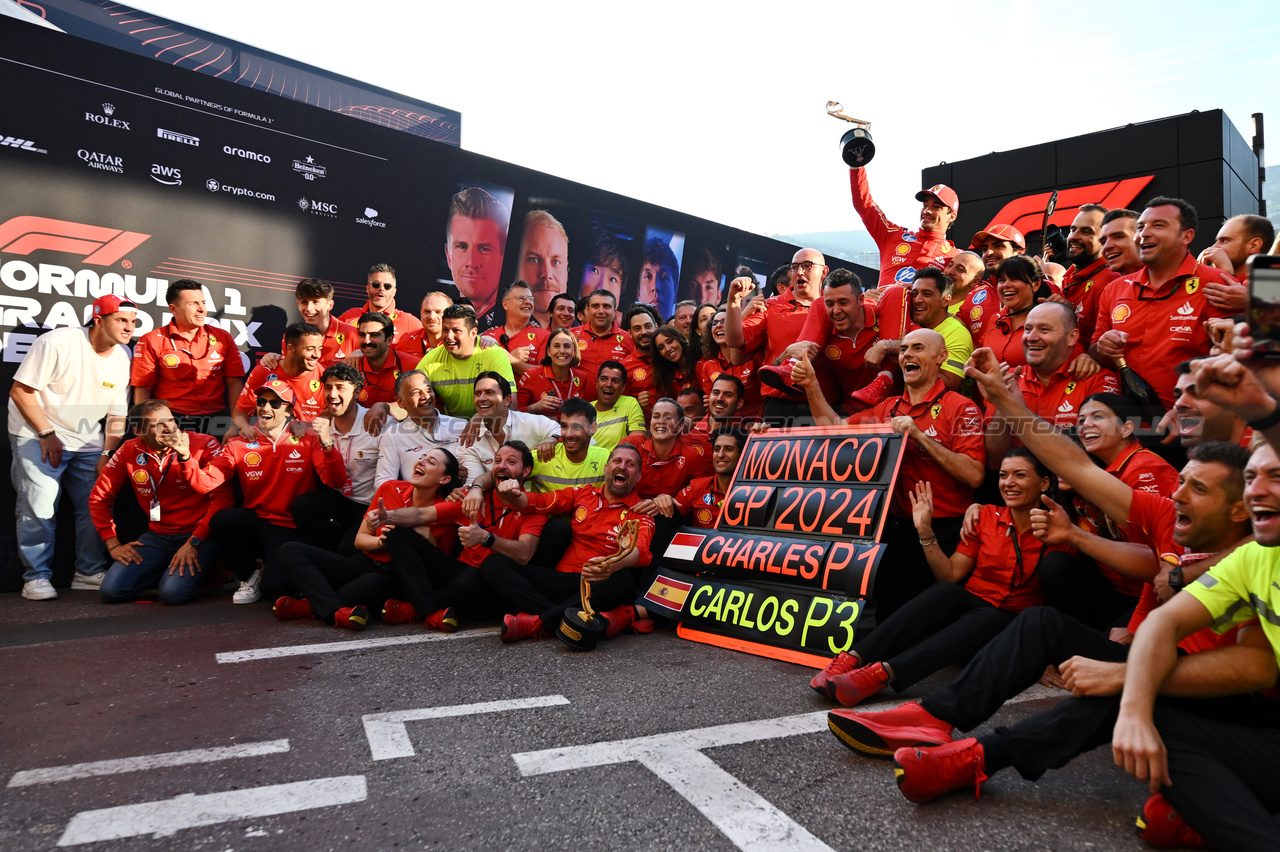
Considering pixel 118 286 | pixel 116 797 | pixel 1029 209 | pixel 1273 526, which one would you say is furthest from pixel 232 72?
pixel 1273 526

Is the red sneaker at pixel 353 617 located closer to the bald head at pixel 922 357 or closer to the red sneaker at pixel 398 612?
the red sneaker at pixel 398 612

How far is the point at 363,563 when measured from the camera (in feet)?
15.9

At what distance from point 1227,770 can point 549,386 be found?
522cm

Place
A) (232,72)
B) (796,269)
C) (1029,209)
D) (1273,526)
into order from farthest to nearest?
(232,72) < (1029,209) < (796,269) < (1273,526)

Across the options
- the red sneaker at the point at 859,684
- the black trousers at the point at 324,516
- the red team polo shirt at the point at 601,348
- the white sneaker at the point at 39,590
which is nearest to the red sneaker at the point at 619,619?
the red sneaker at the point at 859,684

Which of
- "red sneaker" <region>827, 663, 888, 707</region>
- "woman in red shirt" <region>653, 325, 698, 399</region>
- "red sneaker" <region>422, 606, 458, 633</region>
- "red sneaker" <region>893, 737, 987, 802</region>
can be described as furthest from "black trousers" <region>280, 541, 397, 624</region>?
"red sneaker" <region>893, 737, 987, 802</region>

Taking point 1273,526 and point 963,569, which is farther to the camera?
point 963,569

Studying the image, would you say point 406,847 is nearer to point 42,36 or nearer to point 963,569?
point 963,569

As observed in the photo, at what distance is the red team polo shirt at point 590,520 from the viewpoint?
4.70m

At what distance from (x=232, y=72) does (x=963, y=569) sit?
764 inches

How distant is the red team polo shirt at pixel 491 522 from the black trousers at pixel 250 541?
53.5 inches

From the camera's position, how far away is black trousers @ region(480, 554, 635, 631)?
4.41 metres

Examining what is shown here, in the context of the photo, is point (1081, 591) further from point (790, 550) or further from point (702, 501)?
point (702, 501)

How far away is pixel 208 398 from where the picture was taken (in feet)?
20.1
